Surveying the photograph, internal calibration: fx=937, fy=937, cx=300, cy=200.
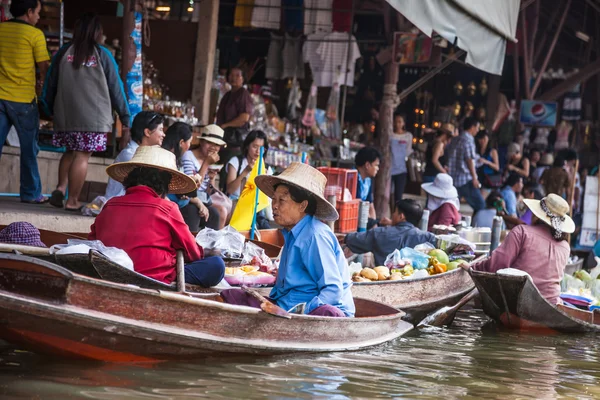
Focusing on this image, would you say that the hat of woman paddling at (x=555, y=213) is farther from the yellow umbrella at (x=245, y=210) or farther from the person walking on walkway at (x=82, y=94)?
the person walking on walkway at (x=82, y=94)

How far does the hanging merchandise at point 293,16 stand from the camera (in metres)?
14.1

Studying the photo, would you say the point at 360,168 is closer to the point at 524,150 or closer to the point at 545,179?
the point at 545,179

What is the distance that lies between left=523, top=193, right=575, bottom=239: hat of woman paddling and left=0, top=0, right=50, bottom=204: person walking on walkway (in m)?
4.35

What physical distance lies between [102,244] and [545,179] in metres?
10.4

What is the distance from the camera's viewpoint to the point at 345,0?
46.2ft

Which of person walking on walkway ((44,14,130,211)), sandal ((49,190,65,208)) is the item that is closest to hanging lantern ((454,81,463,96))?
person walking on walkway ((44,14,130,211))

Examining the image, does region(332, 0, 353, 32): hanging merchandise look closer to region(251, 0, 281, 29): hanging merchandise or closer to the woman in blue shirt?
region(251, 0, 281, 29): hanging merchandise

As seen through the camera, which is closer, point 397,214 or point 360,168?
point 397,214

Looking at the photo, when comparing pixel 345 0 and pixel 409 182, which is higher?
pixel 345 0

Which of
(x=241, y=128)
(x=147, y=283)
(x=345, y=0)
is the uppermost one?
(x=345, y=0)

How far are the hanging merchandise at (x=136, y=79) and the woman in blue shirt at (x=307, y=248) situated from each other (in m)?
4.11

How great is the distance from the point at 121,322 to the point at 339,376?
1321 mm

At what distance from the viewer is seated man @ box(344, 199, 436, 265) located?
8391mm

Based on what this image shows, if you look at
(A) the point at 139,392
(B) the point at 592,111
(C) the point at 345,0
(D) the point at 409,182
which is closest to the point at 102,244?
(A) the point at 139,392
